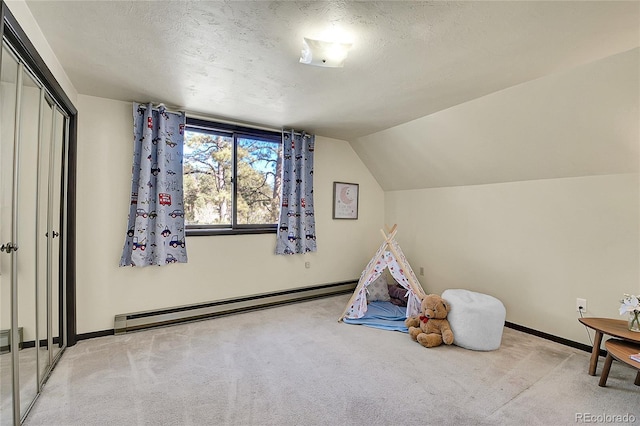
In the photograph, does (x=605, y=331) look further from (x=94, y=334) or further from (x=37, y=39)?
(x=94, y=334)

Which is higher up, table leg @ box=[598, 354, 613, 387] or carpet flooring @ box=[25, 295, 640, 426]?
table leg @ box=[598, 354, 613, 387]

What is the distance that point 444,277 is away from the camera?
4.03m

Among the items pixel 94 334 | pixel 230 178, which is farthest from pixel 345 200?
pixel 94 334

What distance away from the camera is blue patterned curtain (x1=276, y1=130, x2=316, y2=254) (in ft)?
12.9

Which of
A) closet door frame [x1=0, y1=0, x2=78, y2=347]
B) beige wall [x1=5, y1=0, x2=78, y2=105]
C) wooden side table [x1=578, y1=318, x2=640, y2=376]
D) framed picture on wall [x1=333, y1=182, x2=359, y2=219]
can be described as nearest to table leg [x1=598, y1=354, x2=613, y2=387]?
wooden side table [x1=578, y1=318, x2=640, y2=376]

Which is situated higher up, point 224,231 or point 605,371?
point 224,231

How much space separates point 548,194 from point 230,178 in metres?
3.47

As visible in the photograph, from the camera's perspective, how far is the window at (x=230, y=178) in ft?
11.5

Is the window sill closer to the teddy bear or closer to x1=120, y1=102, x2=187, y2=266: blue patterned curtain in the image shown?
x1=120, y1=102, x2=187, y2=266: blue patterned curtain

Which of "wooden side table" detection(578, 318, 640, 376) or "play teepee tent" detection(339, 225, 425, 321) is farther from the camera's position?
"play teepee tent" detection(339, 225, 425, 321)

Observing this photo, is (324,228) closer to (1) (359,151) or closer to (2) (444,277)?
(1) (359,151)

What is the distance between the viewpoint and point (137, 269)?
314 cm

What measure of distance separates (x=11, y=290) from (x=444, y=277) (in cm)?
414

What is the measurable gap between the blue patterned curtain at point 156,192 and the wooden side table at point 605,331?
147 inches
